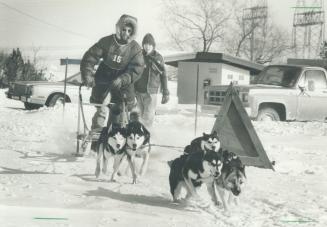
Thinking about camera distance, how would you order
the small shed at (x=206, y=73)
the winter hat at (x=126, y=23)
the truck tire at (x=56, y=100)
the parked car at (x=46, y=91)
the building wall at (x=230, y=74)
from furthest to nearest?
the building wall at (x=230, y=74) → the small shed at (x=206, y=73) → the truck tire at (x=56, y=100) → the parked car at (x=46, y=91) → the winter hat at (x=126, y=23)

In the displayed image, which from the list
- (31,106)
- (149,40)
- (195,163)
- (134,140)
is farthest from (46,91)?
(195,163)

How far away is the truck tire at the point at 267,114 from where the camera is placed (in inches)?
480

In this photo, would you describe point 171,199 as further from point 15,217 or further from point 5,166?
point 5,166

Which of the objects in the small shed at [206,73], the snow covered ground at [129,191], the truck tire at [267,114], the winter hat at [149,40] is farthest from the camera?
the small shed at [206,73]

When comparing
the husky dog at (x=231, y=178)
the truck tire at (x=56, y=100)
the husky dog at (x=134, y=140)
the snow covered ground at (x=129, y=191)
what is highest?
the truck tire at (x=56, y=100)

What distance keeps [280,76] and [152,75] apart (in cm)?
502

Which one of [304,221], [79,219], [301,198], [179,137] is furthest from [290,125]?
[79,219]

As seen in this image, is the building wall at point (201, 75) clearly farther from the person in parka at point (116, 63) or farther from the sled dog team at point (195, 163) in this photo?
the sled dog team at point (195, 163)

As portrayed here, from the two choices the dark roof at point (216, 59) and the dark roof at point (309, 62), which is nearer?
the dark roof at point (309, 62)

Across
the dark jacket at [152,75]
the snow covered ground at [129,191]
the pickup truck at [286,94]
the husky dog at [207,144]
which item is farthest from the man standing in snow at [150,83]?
the pickup truck at [286,94]

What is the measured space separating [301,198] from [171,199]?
1338mm

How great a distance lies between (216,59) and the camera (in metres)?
20.9

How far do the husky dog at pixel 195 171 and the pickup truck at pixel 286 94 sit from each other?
6.52 meters

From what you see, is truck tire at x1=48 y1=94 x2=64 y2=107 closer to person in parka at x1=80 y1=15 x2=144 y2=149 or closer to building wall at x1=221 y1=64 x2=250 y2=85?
person in parka at x1=80 y1=15 x2=144 y2=149
